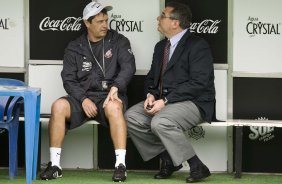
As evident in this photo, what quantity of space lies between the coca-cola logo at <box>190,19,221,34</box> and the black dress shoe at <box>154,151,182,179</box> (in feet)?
3.97

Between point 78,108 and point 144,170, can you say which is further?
point 144,170

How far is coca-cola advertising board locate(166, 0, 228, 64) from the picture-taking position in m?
8.11

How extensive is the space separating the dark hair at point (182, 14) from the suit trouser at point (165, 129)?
753 mm

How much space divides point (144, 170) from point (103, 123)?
0.79m

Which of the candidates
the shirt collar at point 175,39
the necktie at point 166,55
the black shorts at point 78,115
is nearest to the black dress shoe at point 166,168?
the black shorts at point 78,115

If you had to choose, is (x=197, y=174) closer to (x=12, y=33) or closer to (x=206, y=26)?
(x=206, y=26)

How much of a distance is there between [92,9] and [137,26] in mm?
532

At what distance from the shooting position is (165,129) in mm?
7449

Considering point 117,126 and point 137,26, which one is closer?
point 117,126

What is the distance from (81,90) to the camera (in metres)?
7.84

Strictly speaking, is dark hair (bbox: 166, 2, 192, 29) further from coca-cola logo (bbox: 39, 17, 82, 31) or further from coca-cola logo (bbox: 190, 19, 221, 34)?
coca-cola logo (bbox: 39, 17, 82, 31)

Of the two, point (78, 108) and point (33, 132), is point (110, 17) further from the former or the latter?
point (33, 132)

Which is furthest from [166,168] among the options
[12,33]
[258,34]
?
[12,33]

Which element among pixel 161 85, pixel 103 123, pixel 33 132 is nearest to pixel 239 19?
pixel 161 85
